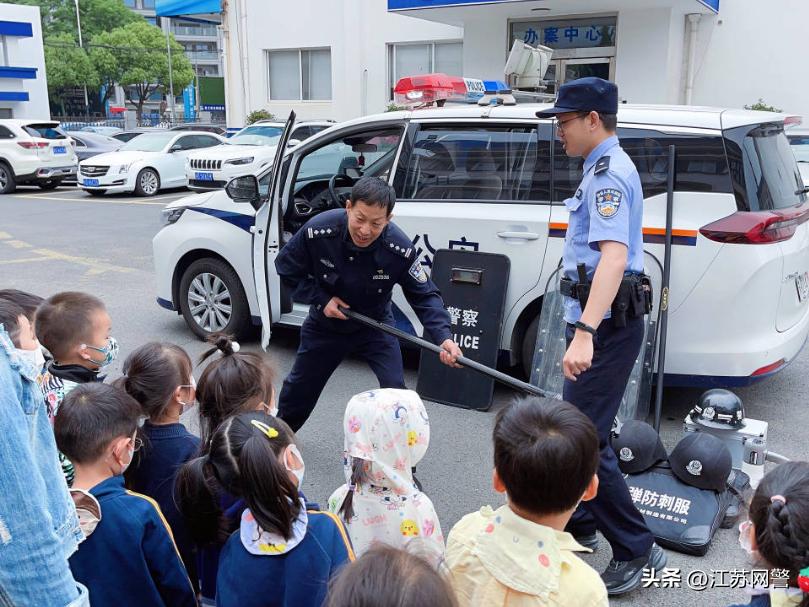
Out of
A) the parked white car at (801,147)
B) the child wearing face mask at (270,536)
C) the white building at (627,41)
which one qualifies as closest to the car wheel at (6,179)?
the white building at (627,41)

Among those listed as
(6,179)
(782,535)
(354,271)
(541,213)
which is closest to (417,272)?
(354,271)

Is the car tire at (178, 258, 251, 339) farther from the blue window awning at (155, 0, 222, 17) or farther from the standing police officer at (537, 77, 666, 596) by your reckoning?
the blue window awning at (155, 0, 222, 17)

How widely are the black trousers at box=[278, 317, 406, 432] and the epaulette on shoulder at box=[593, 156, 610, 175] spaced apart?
4.50ft

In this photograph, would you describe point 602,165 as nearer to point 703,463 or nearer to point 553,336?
point 703,463

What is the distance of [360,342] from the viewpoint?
3695mm

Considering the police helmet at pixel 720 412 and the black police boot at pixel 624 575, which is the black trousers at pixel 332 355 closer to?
the black police boot at pixel 624 575

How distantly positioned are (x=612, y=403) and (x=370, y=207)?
4.25 feet

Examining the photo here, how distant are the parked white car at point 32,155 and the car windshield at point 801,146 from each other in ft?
49.0

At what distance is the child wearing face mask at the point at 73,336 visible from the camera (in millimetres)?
2770

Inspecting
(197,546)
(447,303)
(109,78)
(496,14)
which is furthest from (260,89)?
(109,78)

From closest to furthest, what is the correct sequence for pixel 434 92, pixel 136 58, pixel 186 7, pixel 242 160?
pixel 434 92 < pixel 242 160 < pixel 186 7 < pixel 136 58

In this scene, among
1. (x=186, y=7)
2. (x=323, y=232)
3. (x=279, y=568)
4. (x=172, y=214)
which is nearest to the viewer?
(x=279, y=568)

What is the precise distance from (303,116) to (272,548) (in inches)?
769

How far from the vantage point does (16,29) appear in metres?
27.8
